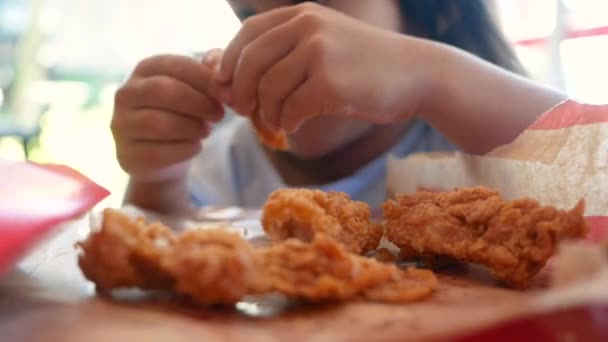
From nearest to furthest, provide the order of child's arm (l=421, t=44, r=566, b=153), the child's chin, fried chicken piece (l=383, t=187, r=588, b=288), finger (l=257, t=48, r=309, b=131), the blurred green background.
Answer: fried chicken piece (l=383, t=187, r=588, b=288) → finger (l=257, t=48, r=309, b=131) → child's arm (l=421, t=44, r=566, b=153) → the child's chin → the blurred green background

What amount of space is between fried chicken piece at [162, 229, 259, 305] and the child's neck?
827 millimetres

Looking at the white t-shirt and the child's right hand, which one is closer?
the child's right hand

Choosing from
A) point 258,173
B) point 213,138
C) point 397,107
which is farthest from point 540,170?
point 213,138

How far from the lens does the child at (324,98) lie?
654 mm

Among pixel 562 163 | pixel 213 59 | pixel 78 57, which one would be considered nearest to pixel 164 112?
pixel 213 59

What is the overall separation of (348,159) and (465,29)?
0.33 m

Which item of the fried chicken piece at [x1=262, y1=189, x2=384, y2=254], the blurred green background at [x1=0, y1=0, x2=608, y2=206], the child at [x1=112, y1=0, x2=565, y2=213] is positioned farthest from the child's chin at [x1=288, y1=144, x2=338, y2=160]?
the blurred green background at [x1=0, y1=0, x2=608, y2=206]

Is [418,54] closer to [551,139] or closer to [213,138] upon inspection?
[551,139]

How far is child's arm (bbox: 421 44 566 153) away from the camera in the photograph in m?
0.75

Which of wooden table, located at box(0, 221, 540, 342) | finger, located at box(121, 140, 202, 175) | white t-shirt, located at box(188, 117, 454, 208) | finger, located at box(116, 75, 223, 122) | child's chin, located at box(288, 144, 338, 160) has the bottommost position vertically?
white t-shirt, located at box(188, 117, 454, 208)

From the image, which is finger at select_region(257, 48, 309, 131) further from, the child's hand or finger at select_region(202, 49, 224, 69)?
finger at select_region(202, 49, 224, 69)

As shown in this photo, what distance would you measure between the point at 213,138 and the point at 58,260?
38.6 inches

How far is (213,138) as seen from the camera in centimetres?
143

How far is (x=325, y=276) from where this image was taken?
0.33m
